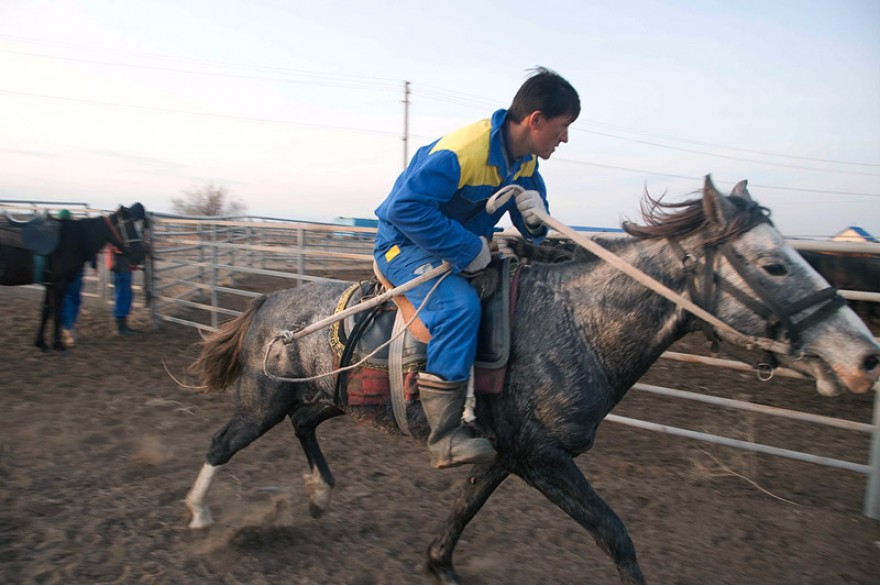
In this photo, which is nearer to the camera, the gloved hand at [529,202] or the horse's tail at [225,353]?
the gloved hand at [529,202]

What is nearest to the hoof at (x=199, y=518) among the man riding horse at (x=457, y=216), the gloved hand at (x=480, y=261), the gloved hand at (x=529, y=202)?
the man riding horse at (x=457, y=216)

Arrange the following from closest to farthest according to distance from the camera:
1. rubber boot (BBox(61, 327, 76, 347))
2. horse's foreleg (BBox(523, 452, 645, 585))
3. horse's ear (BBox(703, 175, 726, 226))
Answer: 1. horse's ear (BBox(703, 175, 726, 226))
2. horse's foreleg (BBox(523, 452, 645, 585))
3. rubber boot (BBox(61, 327, 76, 347))

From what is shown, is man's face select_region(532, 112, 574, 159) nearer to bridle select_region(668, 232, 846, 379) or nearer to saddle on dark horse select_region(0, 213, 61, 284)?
bridle select_region(668, 232, 846, 379)

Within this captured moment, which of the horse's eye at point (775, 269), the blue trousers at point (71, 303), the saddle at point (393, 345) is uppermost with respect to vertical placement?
the horse's eye at point (775, 269)

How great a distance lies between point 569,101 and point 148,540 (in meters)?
3.15

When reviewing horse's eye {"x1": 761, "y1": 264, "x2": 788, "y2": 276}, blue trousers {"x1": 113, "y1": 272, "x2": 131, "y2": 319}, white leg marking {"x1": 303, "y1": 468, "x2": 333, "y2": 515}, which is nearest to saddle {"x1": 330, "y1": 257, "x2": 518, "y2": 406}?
white leg marking {"x1": 303, "y1": 468, "x2": 333, "y2": 515}

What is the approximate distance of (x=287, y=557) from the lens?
9.85ft

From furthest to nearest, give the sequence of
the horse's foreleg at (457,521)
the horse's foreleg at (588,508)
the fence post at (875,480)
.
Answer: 1. the fence post at (875,480)
2. the horse's foreleg at (457,521)
3. the horse's foreleg at (588,508)

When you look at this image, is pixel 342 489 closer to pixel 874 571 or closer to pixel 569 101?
pixel 569 101

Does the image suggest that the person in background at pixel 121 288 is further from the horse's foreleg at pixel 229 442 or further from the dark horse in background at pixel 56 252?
the horse's foreleg at pixel 229 442

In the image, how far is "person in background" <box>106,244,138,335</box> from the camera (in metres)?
8.19

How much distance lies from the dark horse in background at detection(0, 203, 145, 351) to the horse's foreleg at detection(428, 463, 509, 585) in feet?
21.5

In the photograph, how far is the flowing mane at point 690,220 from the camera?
2123 millimetres

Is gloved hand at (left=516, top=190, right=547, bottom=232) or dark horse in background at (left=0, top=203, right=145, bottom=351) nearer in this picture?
gloved hand at (left=516, top=190, right=547, bottom=232)
